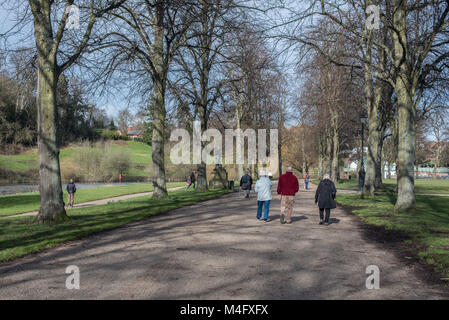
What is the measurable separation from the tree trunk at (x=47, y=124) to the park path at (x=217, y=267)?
94.6 inches

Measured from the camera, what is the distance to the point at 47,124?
37.8 ft

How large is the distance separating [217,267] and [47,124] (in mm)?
7802

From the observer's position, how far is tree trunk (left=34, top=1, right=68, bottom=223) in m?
11.4

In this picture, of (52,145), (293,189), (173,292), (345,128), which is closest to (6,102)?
(345,128)

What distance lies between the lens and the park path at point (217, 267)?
5121 millimetres

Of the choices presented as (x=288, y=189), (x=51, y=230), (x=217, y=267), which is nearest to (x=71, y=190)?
(x=51, y=230)

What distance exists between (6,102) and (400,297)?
188ft

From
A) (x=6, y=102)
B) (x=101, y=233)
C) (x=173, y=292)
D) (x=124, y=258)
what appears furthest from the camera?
(x=6, y=102)

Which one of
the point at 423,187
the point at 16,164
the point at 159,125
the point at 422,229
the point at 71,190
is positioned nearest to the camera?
the point at 422,229

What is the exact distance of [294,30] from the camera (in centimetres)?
1467

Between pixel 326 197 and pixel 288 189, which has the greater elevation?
pixel 288 189

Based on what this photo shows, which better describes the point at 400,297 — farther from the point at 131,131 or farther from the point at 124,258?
the point at 131,131

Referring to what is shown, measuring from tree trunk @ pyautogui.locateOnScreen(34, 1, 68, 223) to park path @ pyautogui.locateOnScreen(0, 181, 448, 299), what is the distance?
2.40 metres

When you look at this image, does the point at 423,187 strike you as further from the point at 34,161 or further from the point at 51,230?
the point at 34,161
